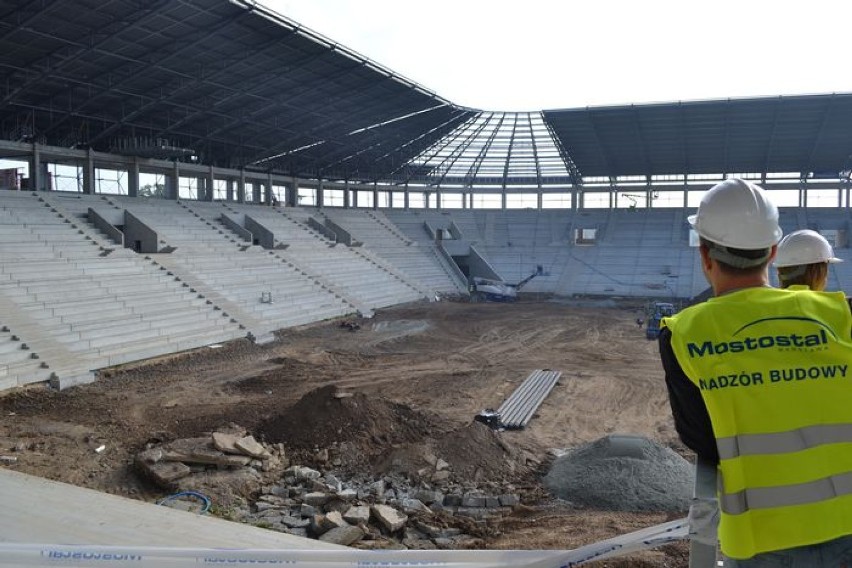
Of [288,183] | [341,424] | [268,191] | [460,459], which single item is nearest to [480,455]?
[460,459]

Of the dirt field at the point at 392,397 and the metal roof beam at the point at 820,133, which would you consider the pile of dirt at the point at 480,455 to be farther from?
the metal roof beam at the point at 820,133

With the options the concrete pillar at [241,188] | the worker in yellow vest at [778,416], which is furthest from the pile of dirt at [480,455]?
the concrete pillar at [241,188]

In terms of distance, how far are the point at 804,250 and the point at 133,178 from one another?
3359 cm

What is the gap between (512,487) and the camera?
9375 mm

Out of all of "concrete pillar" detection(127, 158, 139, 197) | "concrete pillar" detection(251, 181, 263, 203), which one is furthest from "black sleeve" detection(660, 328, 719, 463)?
"concrete pillar" detection(251, 181, 263, 203)

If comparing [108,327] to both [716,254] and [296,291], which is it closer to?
[296,291]

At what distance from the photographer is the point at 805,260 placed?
450 cm

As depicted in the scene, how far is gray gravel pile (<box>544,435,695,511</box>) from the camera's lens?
8328 millimetres

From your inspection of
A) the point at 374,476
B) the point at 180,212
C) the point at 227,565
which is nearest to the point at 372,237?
the point at 180,212

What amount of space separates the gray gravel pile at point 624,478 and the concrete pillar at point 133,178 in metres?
29.4

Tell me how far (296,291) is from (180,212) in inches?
323

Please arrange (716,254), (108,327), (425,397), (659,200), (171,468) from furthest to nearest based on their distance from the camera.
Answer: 1. (659,200)
2. (108,327)
3. (425,397)
4. (171,468)
5. (716,254)

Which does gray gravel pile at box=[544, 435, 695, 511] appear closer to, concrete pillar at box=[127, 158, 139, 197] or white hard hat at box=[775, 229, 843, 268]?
white hard hat at box=[775, 229, 843, 268]

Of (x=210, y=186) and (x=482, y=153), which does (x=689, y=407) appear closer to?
(x=210, y=186)
